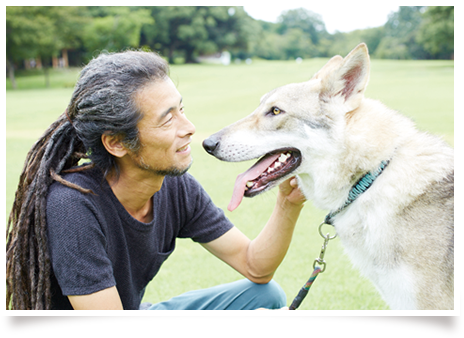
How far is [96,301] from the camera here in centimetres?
218

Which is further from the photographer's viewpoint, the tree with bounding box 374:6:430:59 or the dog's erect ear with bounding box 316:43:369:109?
the tree with bounding box 374:6:430:59

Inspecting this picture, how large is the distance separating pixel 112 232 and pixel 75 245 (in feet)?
0.93

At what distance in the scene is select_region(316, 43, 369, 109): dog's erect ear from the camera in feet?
7.54

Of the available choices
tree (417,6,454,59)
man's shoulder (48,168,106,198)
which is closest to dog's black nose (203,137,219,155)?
man's shoulder (48,168,106,198)

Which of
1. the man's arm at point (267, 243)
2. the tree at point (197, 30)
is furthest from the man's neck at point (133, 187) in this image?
the tree at point (197, 30)

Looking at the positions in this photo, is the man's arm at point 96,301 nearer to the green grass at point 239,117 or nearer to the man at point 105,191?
the man at point 105,191

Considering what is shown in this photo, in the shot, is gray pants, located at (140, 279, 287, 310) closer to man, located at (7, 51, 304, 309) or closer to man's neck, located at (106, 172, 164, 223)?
man, located at (7, 51, 304, 309)

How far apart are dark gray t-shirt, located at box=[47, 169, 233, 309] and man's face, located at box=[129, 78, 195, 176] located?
304mm

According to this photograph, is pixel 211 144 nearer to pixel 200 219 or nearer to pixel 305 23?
pixel 200 219

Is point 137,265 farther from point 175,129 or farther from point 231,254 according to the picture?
point 175,129

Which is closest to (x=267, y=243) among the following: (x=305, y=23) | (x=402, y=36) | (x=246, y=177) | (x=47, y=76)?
(x=246, y=177)

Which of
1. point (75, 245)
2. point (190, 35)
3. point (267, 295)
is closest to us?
point (75, 245)

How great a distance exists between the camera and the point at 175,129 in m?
2.34

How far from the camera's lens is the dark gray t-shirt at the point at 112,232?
2154 mm
